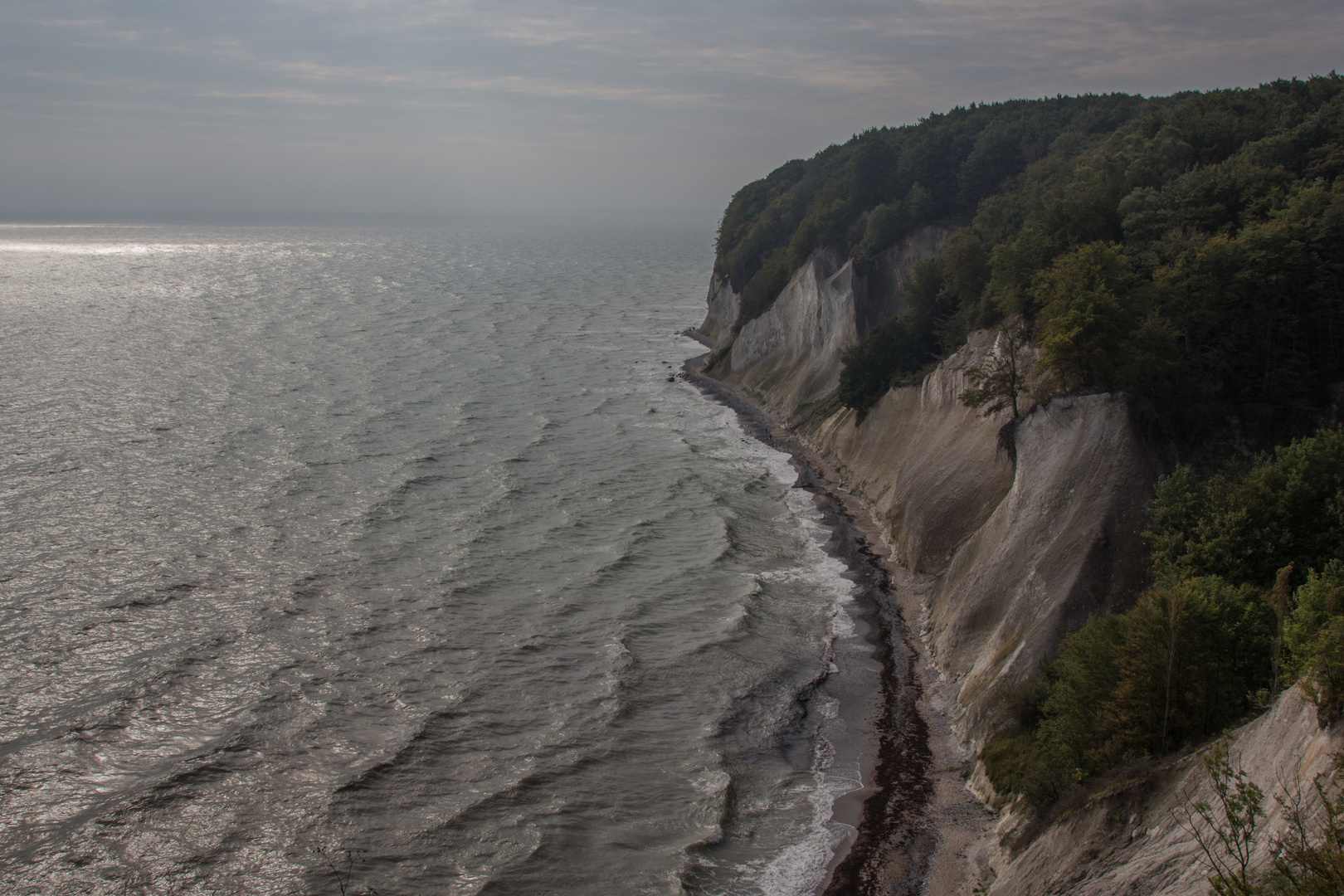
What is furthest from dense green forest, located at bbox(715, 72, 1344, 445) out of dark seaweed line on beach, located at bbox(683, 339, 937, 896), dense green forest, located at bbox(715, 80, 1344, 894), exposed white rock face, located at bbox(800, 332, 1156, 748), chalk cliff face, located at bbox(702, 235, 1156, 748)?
dark seaweed line on beach, located at bbox(683, 339, 937, 896)

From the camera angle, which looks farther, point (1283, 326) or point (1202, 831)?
point (1283, 326)

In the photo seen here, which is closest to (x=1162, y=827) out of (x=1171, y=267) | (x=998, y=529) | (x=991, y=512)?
(x=998, y=529)

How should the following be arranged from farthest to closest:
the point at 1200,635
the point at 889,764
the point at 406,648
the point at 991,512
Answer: the point at 991,512
the point at 406,648
the point at 889,764
the point at 1200,635

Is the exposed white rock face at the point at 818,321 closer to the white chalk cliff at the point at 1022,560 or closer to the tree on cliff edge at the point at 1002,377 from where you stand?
the white chalk cliff at the point at 1022,560

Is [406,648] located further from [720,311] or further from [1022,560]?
[720,311]

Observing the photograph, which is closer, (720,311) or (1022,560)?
(1022,560)

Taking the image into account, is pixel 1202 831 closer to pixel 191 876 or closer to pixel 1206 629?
pixel 1206 629

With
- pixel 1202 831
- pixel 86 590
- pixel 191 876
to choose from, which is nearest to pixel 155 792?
pixel 191 876
